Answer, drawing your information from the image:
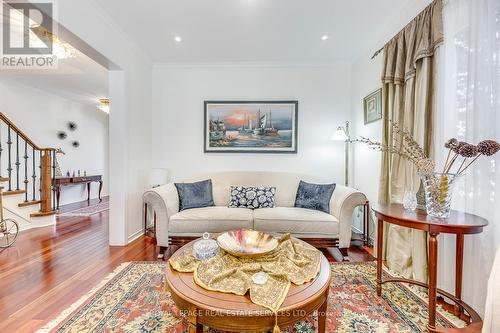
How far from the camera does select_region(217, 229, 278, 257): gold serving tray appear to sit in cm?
145

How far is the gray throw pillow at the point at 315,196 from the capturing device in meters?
2.82

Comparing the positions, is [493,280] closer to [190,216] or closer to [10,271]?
[190,216]

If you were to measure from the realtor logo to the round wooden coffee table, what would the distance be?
95.8 inches

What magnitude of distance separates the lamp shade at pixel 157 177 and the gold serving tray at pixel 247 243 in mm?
1995

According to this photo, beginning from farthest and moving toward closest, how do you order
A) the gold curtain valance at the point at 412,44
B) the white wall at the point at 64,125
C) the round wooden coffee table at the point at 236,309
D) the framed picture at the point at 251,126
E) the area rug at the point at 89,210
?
the area rug at the point at 89,210 → the white wall at the point at 64,125 → the framed picture at the point at 251,126 → the gold curtain valance at the point at 412,44 → the round wooden coffee table at the point at 236,309

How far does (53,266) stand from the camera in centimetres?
233

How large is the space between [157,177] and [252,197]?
1.48 meters

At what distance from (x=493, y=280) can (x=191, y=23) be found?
3.15 metres

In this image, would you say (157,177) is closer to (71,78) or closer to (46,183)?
(46,183)

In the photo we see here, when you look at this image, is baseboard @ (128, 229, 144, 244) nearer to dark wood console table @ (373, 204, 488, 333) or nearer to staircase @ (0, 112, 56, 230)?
staircase @ (0, 112, 56, 230)

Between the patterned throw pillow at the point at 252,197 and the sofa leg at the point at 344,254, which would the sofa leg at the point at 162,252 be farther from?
the sofa leg at the point at 344,254

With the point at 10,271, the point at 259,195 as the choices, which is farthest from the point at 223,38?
the point at 10,271

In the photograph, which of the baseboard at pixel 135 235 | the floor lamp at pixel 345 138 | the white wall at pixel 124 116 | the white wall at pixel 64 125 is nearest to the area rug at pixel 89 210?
the white wall at pixel 64 125

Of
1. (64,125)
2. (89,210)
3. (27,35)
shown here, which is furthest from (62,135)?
(27,35)
